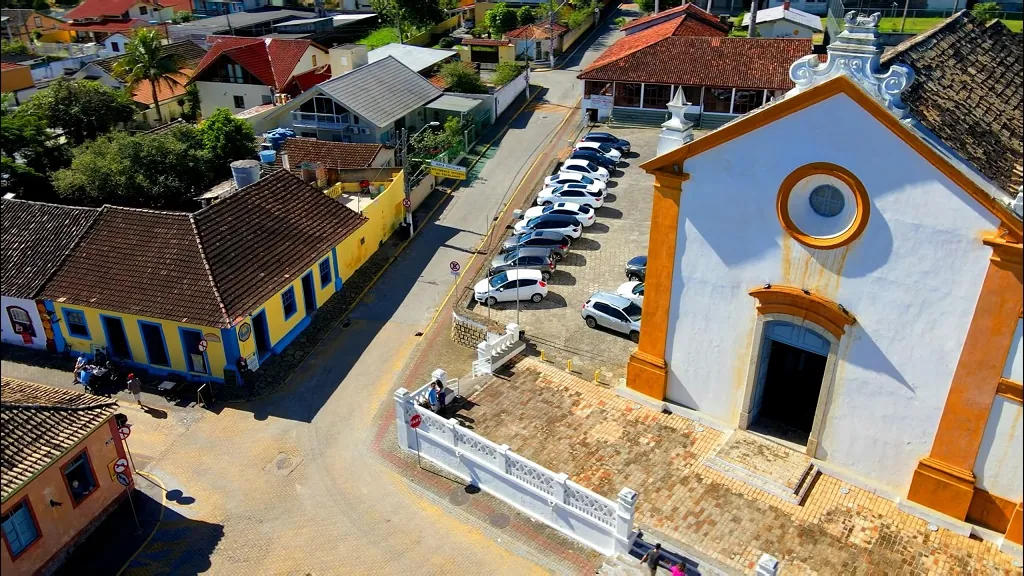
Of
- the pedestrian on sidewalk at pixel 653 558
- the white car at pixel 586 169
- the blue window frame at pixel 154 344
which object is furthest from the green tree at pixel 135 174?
the pedestrian on sidewalk at pixel 653 558

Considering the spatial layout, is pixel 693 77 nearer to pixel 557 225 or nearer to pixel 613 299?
pixel 557 225

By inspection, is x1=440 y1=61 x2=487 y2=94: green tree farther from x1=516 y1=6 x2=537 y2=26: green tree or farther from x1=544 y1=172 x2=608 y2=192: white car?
x1=516 y1=6 x2=537 y2=26: green tree

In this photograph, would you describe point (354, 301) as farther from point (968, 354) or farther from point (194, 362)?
point (968, 354)

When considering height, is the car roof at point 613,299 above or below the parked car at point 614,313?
above

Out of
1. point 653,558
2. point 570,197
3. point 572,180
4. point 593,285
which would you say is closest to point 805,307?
point 653,558

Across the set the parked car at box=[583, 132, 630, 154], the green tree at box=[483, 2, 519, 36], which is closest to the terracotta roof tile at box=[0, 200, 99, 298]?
the parked car at box=[583, 132, 630, 154]

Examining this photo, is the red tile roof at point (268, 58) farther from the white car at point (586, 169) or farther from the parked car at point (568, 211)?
the parked car at point (568, 211)

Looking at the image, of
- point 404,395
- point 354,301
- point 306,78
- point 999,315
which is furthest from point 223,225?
point 306,78
